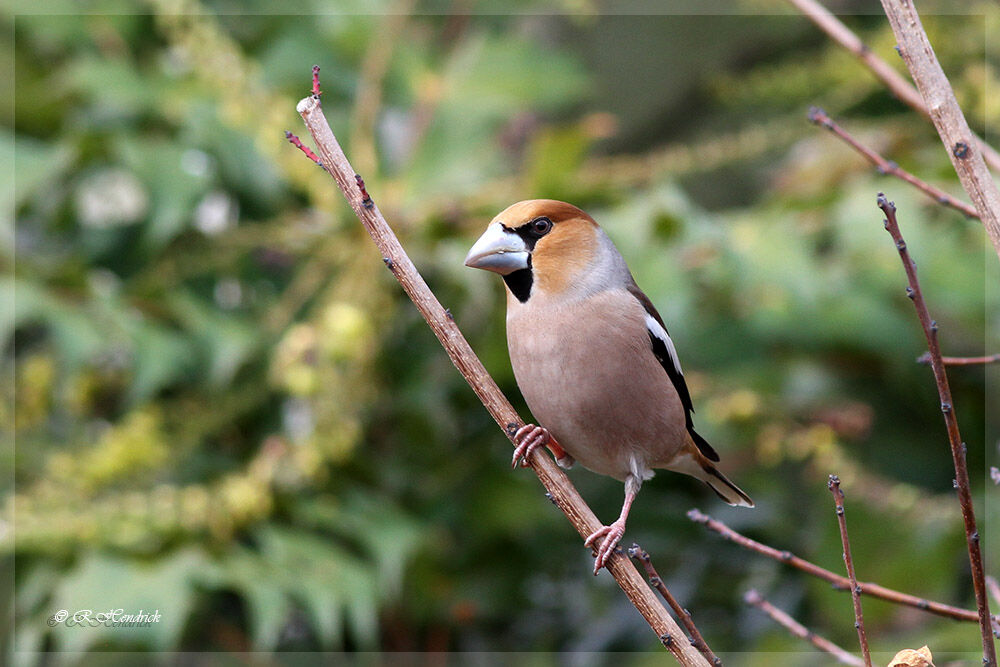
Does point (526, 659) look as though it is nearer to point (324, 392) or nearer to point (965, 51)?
point (324, 392)

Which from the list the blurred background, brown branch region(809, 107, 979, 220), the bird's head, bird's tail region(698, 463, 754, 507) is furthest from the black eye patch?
the blurred background

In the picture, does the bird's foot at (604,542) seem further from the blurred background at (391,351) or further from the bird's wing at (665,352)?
the blurred background at (391,351)

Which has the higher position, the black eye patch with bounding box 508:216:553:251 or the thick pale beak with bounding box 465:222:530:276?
the black eye patch with bounding box 508:216:553:251

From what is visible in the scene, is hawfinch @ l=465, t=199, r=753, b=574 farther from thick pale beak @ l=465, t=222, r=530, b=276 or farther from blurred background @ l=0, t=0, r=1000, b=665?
blurred background @ l=0, t=0, r=1000, b=665

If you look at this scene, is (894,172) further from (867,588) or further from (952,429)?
(867,588)

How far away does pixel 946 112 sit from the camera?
2.74 ft

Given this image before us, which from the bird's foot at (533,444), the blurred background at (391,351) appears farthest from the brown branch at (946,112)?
the blurred background at (391,351)

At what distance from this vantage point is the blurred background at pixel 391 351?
6.17 feet

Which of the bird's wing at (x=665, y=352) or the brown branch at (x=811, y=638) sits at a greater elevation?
the bird's wing at (x=665, y=352)

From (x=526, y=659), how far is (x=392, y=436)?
63cm

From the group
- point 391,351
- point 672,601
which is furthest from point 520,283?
point 391,351

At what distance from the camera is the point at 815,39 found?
3.12 m

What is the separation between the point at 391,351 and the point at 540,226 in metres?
1.19

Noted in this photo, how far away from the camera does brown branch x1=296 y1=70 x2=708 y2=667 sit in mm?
870
